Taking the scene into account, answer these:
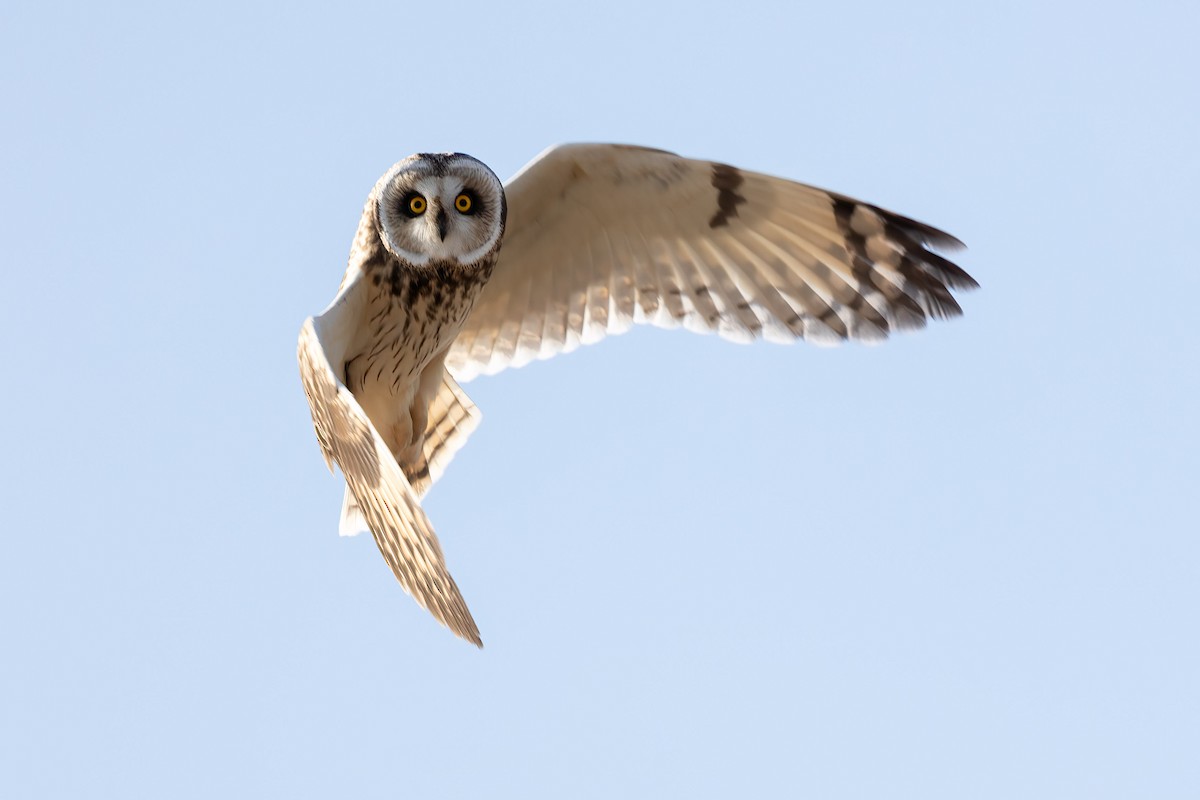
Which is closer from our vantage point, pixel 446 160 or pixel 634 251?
pixel 446 160

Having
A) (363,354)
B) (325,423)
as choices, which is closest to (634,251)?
(363,354)

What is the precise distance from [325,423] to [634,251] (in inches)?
69.0

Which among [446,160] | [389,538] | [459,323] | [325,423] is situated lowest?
[389,538]

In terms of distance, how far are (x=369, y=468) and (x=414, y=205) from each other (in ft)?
4.13

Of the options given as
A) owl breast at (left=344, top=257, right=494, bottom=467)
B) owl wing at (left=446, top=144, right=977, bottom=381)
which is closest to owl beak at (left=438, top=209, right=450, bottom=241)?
owl breast at (left=344, top=257, right=494, bottom=467)

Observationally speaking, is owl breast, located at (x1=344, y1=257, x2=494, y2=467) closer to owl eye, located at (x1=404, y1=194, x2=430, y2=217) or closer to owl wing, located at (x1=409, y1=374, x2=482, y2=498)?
owl eye, located at (x1=404, y1=194, x2=430, y2=217)

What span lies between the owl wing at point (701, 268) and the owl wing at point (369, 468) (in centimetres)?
98

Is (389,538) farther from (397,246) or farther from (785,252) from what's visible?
(785,252)

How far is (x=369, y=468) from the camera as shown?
5.12 meters

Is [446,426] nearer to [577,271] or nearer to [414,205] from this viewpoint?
[577,271]

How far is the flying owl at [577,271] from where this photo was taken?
19.8 feet

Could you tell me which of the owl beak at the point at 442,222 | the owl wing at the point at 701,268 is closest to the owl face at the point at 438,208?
the owl beak at the point at 442,222

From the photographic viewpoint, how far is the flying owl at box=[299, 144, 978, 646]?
6.04 metres

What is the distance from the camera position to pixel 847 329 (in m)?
6.67
